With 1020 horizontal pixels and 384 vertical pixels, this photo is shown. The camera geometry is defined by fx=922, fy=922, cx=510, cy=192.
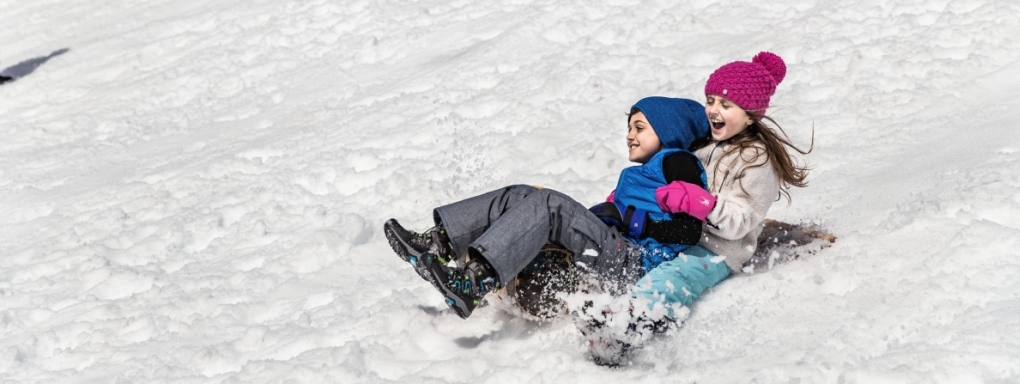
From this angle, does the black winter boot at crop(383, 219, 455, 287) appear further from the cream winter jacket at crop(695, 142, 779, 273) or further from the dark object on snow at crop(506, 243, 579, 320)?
the cream winter jacket at crop(695, 142, 779, 273)

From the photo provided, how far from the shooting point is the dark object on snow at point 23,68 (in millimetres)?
11300

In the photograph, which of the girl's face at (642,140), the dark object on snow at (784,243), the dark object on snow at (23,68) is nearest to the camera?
the girl's face at (642,140)

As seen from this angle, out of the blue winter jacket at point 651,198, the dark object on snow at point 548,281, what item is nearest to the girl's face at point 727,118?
the blue winter jacket at point 651,198

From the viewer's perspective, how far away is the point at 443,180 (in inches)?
247

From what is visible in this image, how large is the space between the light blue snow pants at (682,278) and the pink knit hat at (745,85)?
2.12 feet

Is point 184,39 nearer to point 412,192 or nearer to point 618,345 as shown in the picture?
point 412,192

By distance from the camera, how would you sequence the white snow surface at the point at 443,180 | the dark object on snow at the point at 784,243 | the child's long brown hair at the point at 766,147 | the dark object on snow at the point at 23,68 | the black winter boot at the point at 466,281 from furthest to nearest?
the dark object on snow at the point at 23,68 < the dark object on snow at the point at 784,243 < the child's long brown hair at the point at 766,147 < the white snow surface at the point at 443,180 < the black winter boot at the point at 466,281

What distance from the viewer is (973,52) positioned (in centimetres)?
671

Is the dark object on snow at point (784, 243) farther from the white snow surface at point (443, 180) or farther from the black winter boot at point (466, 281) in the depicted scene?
the black winter boot at point (466, 281)

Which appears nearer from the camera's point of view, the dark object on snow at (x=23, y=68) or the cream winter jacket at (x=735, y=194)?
the cream winter jacket at (x=735, y=194)

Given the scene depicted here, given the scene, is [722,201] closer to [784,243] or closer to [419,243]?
[784,243]

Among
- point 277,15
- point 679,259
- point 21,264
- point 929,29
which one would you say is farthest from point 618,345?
point 277,15

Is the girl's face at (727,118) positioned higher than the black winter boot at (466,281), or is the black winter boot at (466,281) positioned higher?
the girl's face at (727,118)

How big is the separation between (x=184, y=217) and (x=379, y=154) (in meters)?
1.45
